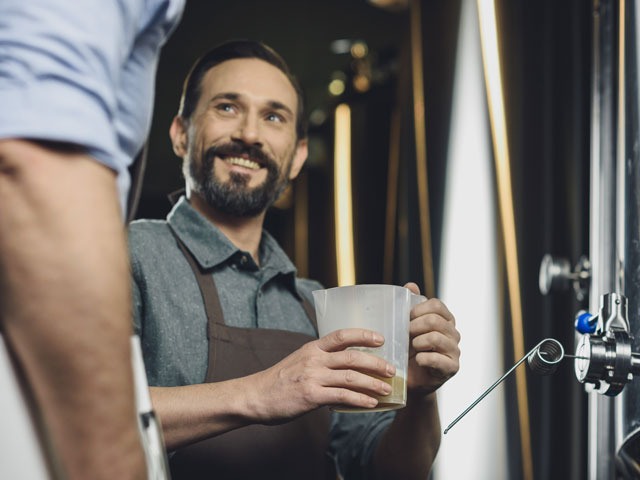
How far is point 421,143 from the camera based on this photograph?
187 centimetres

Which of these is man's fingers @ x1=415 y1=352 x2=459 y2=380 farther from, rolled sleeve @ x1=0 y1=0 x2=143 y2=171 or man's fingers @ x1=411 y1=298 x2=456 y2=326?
rolled sleeve @ x1=0 y1=0 x2=143 y2=171

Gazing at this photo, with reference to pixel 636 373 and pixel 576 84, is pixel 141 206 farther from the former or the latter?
pixel 636 373

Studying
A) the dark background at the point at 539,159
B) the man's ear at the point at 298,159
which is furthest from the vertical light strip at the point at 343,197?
the man's ear at the point at 298,159

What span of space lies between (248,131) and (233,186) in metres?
0.13

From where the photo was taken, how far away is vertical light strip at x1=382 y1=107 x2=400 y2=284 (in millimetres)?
2879

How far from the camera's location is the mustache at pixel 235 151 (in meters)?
1.52

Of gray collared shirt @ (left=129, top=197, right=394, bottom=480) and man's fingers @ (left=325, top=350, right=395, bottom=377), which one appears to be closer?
man's fingers @ (left=325, top=350, right=395, bottom=377)

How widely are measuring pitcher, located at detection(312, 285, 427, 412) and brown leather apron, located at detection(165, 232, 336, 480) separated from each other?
37cm

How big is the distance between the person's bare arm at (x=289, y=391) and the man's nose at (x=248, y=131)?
2.16ft

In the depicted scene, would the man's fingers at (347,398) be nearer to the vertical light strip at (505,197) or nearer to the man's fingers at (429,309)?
the man's fingers at (429,309)

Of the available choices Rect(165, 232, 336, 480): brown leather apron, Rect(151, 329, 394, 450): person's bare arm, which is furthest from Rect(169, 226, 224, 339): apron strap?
Rect(151, 329, 394, 450): person's bare arm

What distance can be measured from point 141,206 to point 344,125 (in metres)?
2.65

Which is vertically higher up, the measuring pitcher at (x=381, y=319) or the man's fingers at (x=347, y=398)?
the measuring pitcher at (x=381, y=319)

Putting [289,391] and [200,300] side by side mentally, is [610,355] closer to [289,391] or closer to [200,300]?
[289,391]
